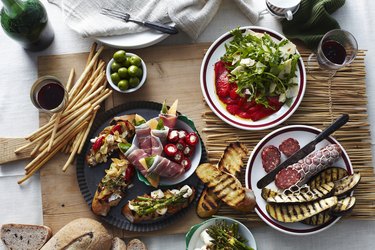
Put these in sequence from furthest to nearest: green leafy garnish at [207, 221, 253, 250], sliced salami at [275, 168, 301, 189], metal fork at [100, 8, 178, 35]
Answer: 1. metal fork at [100, 8, 178, 35]
2. sliced salami at [275, 168, 301, 189]
3. green leafy garnish at [207, 221, 253, 250]

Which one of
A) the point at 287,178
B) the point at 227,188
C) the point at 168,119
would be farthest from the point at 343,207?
the point at 168,119

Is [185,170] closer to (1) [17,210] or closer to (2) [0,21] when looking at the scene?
(1) [17,210]

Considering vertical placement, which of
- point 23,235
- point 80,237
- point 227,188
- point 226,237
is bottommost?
point 23,235

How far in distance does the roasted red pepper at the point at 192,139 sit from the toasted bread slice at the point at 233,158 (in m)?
0.14

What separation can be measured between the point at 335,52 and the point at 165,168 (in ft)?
3.06

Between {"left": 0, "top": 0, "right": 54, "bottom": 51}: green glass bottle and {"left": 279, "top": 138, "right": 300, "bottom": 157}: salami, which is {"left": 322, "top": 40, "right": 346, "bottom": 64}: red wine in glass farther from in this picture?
{"left": 0, "top": 0, "right": 54, "bottom": 51}: green glass bottle

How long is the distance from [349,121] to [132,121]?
3.31 feet

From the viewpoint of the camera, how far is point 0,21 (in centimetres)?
215

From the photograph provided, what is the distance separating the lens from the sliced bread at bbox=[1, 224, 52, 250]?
2.13m

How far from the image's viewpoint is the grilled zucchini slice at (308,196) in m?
2.05

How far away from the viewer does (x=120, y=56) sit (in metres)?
2.14

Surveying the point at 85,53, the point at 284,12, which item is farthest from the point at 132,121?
the point at 284,12

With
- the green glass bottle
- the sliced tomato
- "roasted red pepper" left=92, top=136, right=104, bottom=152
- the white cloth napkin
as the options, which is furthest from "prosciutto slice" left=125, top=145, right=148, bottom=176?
the green glass bottle

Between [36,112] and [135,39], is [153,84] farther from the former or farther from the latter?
[36,112]
